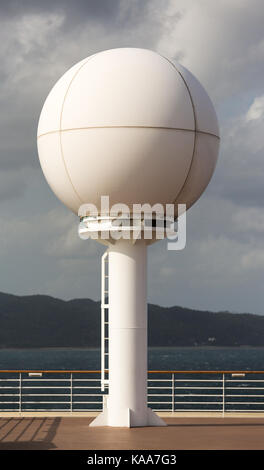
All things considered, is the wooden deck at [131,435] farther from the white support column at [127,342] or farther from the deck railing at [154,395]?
the deck railing at [154,395]

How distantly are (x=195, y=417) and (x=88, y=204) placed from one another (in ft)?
17.8

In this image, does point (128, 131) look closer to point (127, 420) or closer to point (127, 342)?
point (127, 342)

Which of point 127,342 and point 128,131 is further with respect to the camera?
point 127,342

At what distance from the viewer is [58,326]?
15488cm

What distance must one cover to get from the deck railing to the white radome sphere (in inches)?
146

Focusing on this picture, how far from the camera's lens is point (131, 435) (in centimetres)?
1486

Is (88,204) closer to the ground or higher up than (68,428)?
higher up

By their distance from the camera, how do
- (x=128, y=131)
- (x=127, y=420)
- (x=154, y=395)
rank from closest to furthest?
1. (x=128, y=131)
2. (x=127, y=420)
3. (x=154, y=395)

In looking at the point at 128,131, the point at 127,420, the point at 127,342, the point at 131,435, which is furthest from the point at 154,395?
the point at 128,131

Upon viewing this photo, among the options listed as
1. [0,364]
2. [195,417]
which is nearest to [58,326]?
[0,364]

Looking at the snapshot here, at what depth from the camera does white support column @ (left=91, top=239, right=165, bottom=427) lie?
52.0 ft

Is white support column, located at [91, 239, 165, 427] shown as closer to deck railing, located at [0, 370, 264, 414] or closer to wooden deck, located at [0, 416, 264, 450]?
wooden deck, located at [0, 416, 264, 450]

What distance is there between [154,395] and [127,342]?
2.46m
